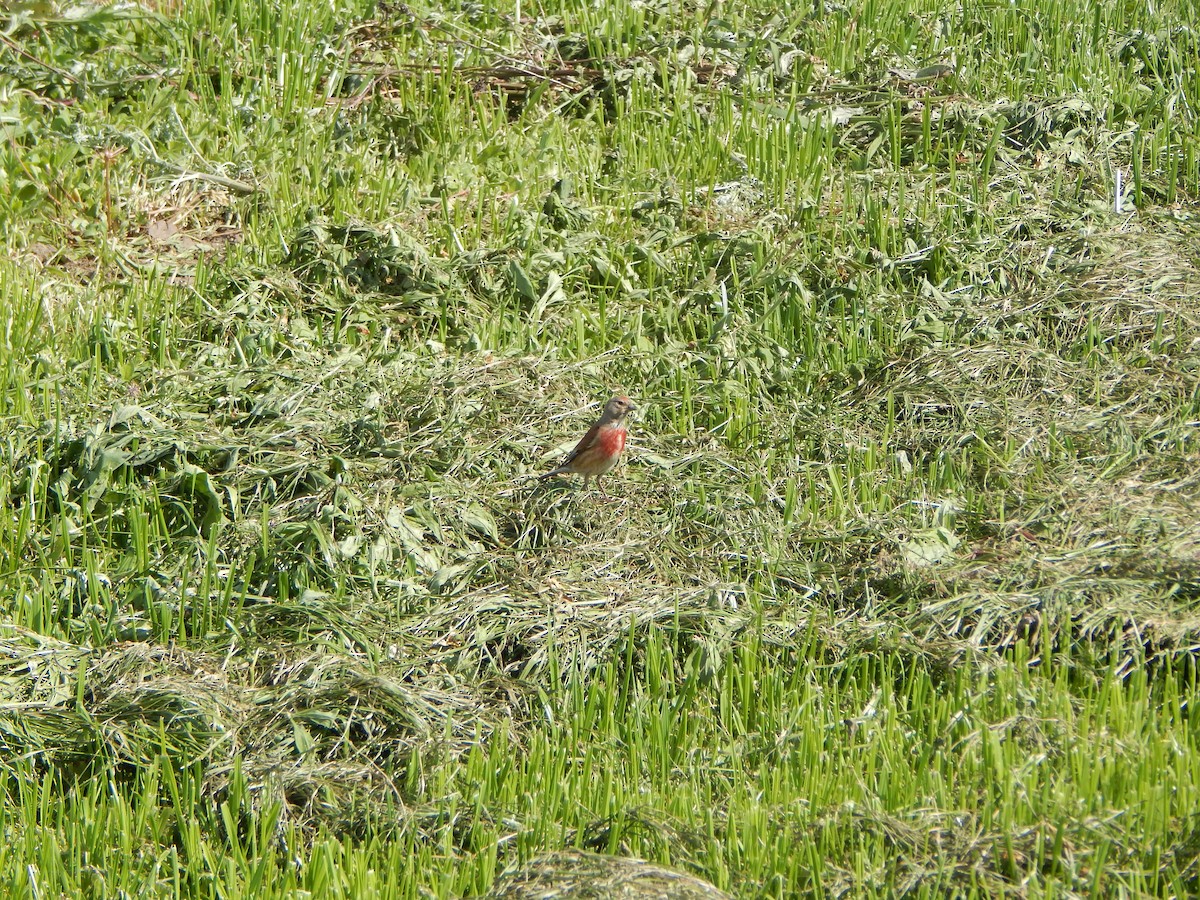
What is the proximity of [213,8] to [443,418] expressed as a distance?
168 inches

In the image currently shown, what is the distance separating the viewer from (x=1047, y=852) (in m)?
4.22

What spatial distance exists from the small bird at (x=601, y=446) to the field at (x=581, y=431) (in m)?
0.14

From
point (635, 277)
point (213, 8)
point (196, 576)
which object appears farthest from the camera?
point (213, 8)

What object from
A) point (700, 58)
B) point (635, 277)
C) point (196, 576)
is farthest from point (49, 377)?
point (700, 58)

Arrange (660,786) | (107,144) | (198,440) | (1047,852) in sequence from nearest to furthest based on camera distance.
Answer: (1047,852) → (660,786) → (198,440) → (107,144)

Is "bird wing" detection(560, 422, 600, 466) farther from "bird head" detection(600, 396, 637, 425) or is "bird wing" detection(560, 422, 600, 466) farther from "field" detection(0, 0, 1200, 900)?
"field" detection(0, 0, 1200, 900)

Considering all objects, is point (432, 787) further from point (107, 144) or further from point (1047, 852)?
point (107, 144)

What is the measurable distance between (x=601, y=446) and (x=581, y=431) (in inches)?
19.3

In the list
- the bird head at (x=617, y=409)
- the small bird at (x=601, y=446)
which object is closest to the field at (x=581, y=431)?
the small bird at (x=601, y=446)

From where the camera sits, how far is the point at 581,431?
6.41 metres

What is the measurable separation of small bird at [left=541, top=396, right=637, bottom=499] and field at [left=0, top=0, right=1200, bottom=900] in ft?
0.44

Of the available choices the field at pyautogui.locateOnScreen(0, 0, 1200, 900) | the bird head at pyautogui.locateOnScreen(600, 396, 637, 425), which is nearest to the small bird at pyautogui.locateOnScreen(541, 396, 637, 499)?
the bird head at pyautogui.locateOnScreen(600, 396, 637, 425)

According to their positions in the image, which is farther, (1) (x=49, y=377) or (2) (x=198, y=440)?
(1) (x=49, y=377)

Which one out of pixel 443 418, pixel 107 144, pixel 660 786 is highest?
pixel 107 144
